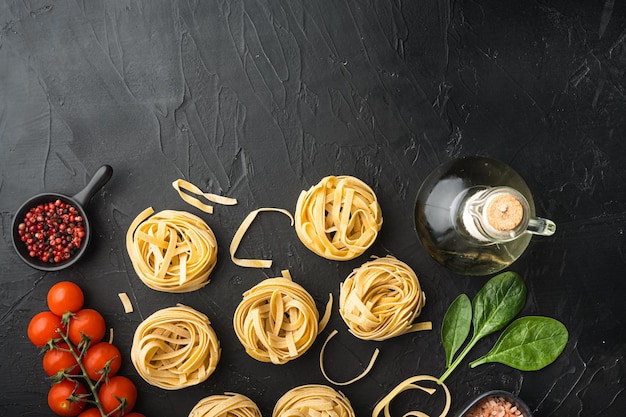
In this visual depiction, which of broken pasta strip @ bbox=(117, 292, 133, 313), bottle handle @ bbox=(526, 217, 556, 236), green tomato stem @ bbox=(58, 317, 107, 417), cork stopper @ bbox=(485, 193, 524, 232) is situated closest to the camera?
cork stopper @ bbox=(485, 193, 524, 232)

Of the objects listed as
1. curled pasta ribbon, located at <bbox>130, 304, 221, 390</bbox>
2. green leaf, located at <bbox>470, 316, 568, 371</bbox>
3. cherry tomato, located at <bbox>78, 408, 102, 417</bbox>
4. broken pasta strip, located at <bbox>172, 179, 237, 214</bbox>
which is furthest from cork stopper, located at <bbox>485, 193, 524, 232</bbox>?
cherry tomato, located at <bbox>78, 408, 102, 417</bbox>

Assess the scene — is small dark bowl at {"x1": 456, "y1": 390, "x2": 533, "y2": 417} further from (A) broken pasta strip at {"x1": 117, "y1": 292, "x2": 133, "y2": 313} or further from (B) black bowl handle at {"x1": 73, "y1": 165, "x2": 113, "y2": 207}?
(B) black bowl handle at {"x1": 73, "y1": 165, "x2": 113, "y2": 207}

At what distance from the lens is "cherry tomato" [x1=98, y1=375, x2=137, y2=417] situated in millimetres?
2998

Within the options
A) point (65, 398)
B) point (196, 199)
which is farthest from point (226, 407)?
point (196, 199)

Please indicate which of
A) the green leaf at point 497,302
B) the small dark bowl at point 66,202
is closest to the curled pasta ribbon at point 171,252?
the small dark bowl at point 66,202

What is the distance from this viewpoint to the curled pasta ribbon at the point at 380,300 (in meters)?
2.98

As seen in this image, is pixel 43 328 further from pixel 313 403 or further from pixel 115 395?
pixel 313 403

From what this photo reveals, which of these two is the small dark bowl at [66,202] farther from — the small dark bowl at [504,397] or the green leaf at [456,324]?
the small dark bowl at [504,397]

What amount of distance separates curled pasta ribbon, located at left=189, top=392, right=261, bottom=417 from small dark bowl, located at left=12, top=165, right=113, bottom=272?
0.89 metres

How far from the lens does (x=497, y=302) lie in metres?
3.14

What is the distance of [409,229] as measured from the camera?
3.19 meters

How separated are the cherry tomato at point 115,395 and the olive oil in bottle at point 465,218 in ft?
5.02

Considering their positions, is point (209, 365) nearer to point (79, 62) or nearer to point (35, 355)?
point (35, 355)

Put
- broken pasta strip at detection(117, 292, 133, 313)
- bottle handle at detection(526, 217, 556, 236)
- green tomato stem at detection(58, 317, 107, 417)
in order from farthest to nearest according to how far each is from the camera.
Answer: broken pasta strip at detection(117, 292, 133, 313) → green tomato stem at detection(58, 317, 107, 417) → bottle handle at detection(526, 217, 556, 236)
